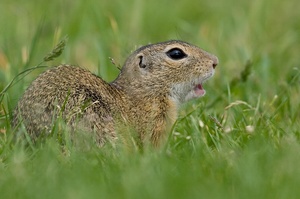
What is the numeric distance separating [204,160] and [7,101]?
72.0 inches

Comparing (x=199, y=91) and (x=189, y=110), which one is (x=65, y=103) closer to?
(x=199, y=91)

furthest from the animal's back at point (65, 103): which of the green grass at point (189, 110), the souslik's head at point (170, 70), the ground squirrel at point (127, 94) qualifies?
the souslik's head at point (170, 70)

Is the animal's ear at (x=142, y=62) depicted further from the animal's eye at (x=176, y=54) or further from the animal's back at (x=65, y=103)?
the animal's back at (x=65, y=103)

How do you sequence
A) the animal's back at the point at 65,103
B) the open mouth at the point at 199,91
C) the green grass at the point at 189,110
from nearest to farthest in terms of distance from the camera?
the green grass at the point at 189,110 < the animal's back at the point at 65,103 < the open mouth at the point at 199,91

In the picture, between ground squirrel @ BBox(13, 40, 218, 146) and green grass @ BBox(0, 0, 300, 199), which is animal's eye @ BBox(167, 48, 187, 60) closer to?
ground squirrel @ BBox(13, 40, 218, 146)

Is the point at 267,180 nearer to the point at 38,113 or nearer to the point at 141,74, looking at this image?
the point at 38,113

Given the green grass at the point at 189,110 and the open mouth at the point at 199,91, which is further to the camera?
the open mouth at the point at 199,91

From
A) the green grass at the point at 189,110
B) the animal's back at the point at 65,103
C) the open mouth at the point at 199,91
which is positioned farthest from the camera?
the open mouth at the point at 199,91

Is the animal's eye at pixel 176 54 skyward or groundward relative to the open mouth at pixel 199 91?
skyward

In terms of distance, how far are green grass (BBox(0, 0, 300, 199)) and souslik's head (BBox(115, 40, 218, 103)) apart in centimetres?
21

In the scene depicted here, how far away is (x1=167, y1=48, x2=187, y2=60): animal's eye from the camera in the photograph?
6648mm

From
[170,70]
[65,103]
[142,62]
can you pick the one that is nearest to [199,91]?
[170,70]

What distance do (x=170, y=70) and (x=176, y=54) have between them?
0.13m

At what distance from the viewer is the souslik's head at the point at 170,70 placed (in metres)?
6.56
